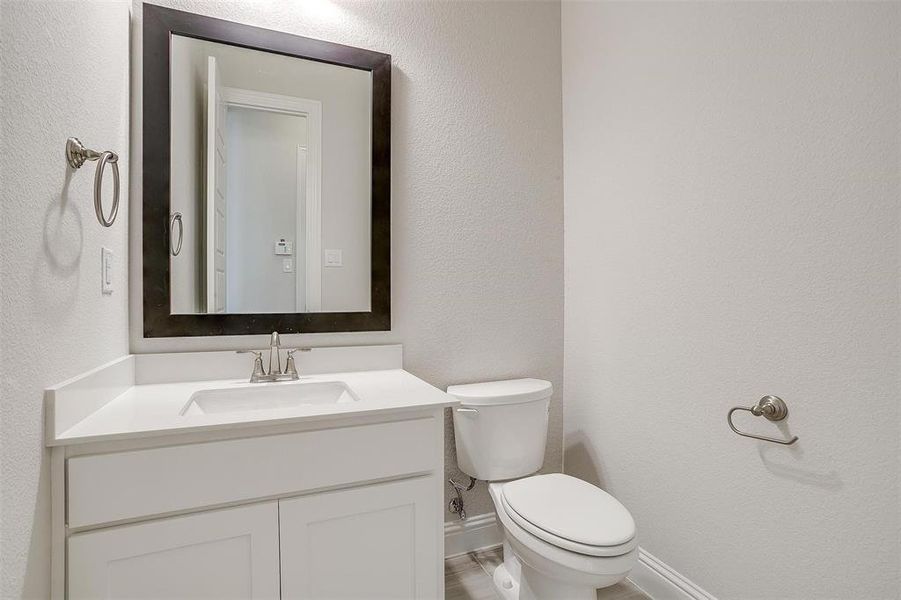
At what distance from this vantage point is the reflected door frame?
1.57 m

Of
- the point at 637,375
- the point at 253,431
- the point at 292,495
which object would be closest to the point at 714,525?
the point at 637,375

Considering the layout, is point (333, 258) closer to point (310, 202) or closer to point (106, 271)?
point (310, 202)

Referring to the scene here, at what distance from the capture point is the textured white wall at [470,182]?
1697 millimetres

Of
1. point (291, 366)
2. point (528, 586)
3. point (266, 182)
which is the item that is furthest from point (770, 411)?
point (266, 182)

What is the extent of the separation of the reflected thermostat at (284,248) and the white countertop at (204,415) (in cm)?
42

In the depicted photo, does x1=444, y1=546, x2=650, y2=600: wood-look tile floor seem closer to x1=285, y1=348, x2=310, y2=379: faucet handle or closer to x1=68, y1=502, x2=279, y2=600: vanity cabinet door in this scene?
x1=68, y1=502, x2=279, y2=600: vanity cabinet door

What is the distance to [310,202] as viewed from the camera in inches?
62.3

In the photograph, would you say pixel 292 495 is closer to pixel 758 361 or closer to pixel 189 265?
pixel 189 265

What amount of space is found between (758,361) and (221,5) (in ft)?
6.36

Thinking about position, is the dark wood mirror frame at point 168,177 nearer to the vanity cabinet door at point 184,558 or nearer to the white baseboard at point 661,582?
the vanity cabinet door at point 184,558

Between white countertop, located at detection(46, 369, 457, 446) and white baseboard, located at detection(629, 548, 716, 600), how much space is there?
1009mm

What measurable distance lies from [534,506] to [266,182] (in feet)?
4.37

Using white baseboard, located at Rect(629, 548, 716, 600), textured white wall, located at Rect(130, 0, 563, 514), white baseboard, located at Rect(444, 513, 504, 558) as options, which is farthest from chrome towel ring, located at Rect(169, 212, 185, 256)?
white baseboard, located at Rect(629, 548, 716, 600)

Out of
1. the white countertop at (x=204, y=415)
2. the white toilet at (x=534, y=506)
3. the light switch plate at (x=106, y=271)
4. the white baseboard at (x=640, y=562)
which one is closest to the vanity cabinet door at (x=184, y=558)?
the white countertop at (x=204, y=415)
